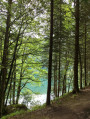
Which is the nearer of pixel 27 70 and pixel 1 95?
pixel 1 95

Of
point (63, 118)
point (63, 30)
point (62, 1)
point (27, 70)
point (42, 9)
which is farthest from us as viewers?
point (27, 70)

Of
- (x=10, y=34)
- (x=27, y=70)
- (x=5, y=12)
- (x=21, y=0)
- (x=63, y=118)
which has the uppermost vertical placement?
(x=21, y=0)

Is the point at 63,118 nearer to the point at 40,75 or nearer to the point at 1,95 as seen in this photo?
the point at 1,95

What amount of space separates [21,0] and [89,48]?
13.4m

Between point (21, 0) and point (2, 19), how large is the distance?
213 cm

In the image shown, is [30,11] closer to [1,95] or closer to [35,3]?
[35,3]

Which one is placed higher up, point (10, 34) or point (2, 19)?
point (2, 19)

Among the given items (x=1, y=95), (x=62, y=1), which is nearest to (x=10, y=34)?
(x=1, y=95)

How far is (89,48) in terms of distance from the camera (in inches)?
618

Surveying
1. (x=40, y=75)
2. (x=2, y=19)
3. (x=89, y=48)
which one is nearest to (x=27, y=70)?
(x=40, y=75)

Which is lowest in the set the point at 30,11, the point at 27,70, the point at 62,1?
the point at 27,70

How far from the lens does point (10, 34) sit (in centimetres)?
710

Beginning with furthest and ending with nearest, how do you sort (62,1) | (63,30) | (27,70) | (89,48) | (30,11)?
(89,48), (27,70), (63,30), (62,1), (30,11)

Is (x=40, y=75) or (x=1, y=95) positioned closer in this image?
(x=1, y=95)
